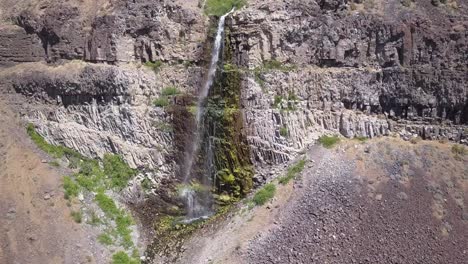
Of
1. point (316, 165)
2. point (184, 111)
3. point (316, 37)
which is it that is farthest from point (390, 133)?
point (184, 111)

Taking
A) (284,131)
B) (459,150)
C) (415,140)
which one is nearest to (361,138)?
(415,140)

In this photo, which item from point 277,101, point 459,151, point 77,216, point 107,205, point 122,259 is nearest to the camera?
point 122,259

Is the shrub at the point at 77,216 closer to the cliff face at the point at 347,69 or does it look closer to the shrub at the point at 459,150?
the cliff face at the point at 347,69

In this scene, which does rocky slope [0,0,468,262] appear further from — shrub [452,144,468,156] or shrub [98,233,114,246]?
shrub [98,233,114,246]

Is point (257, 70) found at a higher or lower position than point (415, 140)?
higher

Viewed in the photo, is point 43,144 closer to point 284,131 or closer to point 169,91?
point 169,91

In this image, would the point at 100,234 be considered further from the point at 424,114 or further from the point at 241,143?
the point at 424,114
